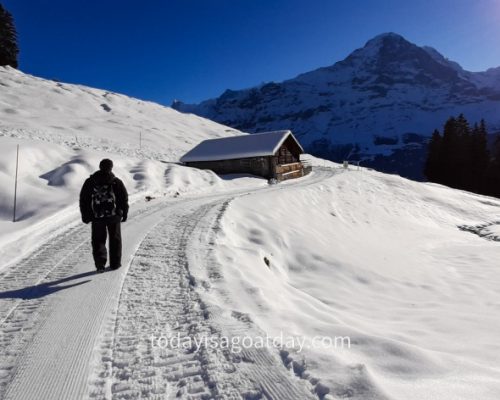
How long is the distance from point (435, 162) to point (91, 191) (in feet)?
177

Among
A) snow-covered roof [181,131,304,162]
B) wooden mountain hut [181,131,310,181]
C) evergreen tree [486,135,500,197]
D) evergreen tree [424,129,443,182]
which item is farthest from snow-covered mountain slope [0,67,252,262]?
evergreen tree [486,135,500,197]

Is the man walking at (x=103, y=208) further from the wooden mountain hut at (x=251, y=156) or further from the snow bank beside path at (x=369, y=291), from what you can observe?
the wooden mountain hut at (x=251, y=156)

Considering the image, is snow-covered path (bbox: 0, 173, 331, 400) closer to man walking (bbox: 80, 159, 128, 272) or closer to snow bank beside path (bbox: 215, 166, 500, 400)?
man walking (bbox: 80, 159, 128, 272)

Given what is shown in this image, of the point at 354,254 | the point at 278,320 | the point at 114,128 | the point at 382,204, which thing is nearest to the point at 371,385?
the point at 278,320

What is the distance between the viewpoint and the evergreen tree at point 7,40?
6425cm

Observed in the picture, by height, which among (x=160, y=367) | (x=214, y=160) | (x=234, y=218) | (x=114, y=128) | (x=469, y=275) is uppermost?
(x=114, y=128)

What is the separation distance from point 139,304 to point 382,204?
952 inches

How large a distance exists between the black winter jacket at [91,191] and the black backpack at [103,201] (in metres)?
0.05

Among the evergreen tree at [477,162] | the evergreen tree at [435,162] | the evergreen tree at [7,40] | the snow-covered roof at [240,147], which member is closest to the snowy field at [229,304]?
the snow-covered roof at [240,147]

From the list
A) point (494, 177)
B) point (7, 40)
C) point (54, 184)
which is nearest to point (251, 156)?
point (54, 184)

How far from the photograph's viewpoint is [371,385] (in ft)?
8.86

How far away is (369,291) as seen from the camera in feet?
28.8

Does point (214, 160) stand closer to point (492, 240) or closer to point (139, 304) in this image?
point (492, 240)

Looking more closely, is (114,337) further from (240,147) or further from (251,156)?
(240,147)
